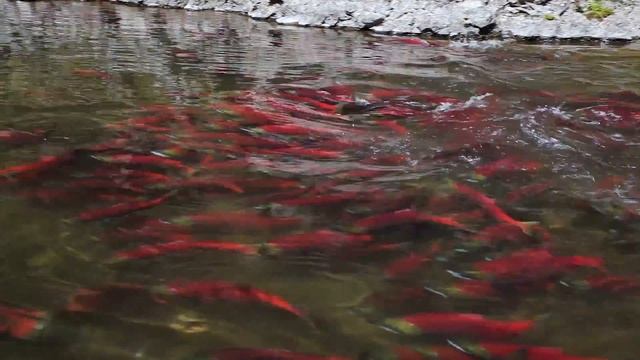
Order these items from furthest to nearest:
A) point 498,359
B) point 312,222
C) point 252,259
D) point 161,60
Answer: point 161,60, point 312,222, point 252,259, point 498,359

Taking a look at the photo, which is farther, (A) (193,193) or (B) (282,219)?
(A) (193,193)

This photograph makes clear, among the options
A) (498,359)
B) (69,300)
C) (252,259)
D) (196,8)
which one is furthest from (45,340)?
(196,8)

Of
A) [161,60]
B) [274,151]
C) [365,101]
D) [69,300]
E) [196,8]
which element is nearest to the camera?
[69,300]

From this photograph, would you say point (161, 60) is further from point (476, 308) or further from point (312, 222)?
point (476, 308)

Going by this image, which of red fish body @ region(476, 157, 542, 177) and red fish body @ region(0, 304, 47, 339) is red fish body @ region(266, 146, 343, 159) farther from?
red fish body @ region(0, 304, 47, 339)

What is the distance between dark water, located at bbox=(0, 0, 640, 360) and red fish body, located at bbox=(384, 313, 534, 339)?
36 millimetres

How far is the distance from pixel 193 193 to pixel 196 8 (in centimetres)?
1568

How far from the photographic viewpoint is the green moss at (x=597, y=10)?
12799 mm

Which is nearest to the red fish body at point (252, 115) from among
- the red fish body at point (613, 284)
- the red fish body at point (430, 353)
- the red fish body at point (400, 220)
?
the red fish body at point (400, 220)

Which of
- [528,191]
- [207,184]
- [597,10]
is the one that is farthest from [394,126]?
[597,10]

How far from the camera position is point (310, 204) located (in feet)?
12.3

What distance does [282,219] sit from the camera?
3.55m

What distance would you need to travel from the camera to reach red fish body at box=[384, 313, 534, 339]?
8.13ft

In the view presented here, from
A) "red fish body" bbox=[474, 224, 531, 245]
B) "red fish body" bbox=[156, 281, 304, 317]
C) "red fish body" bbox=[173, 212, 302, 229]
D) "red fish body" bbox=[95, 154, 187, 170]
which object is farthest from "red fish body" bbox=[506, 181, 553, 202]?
"red fish body" bbox=[95, 154, 187, 170]
